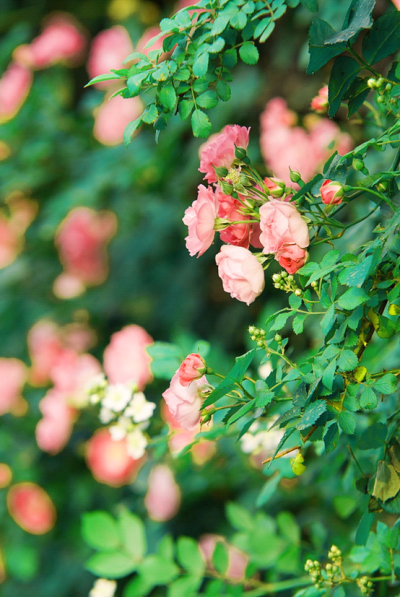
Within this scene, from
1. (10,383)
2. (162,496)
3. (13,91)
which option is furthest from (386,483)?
(13,91)

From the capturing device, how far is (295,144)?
1.10 metres

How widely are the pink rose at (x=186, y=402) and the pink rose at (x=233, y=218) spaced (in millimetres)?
110

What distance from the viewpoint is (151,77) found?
43 centimetres

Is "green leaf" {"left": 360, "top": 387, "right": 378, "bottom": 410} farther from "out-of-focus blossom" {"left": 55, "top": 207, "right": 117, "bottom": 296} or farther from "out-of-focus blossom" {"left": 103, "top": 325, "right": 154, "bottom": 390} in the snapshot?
"out-of-focus blossom" {"left": 55, "top": 207, "right": 117, "bottom": 296}

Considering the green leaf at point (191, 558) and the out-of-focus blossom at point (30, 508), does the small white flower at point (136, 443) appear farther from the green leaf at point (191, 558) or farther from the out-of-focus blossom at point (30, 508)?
the out-of-focus blossom at point (30, 508)

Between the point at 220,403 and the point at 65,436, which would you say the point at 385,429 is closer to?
the point at 220,403

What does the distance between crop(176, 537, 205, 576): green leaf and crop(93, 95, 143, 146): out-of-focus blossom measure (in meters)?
1.02

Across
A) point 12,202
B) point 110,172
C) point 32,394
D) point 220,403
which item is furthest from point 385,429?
point 12,202

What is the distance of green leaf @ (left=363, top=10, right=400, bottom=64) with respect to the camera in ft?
1.35

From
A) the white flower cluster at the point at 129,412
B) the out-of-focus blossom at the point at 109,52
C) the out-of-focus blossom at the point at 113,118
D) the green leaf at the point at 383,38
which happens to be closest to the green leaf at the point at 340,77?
the green leaf at the point at 383,38

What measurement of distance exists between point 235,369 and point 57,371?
876mm

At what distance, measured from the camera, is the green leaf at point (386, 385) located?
400 millimetres

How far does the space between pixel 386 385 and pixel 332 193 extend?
0.14m

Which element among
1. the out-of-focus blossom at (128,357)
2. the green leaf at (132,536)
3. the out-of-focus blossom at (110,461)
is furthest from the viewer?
the out-of-focus blossom at (110,461)
